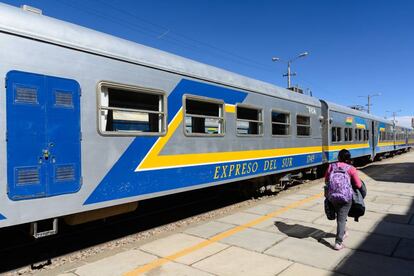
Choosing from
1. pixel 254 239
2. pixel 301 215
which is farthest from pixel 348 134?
pixel 254 239

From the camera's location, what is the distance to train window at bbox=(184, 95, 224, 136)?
6262mm

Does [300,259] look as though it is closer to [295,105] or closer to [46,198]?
[46,198]

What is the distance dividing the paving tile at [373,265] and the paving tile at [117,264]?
2641 millimetres

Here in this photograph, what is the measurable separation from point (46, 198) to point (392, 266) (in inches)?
178

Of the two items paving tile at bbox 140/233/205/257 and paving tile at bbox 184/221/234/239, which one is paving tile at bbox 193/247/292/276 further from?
paving tile at bbox 184/221/234/239

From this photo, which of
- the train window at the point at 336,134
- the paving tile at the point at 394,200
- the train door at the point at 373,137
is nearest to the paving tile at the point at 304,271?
the paving tile at the point at 394,200

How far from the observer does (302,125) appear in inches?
427

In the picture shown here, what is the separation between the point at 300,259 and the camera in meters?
4.75

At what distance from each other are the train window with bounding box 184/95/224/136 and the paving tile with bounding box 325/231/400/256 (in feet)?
9.88

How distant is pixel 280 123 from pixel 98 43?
5.92 m

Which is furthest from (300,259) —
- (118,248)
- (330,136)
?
(330,136)

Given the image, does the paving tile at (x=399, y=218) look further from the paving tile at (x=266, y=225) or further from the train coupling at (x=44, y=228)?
the train coupling at (x=44, y=228)

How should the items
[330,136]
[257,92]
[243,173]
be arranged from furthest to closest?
1. [330,136]
2. [257,92]
3. [243,173]

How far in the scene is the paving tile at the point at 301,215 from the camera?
7.06 metres
